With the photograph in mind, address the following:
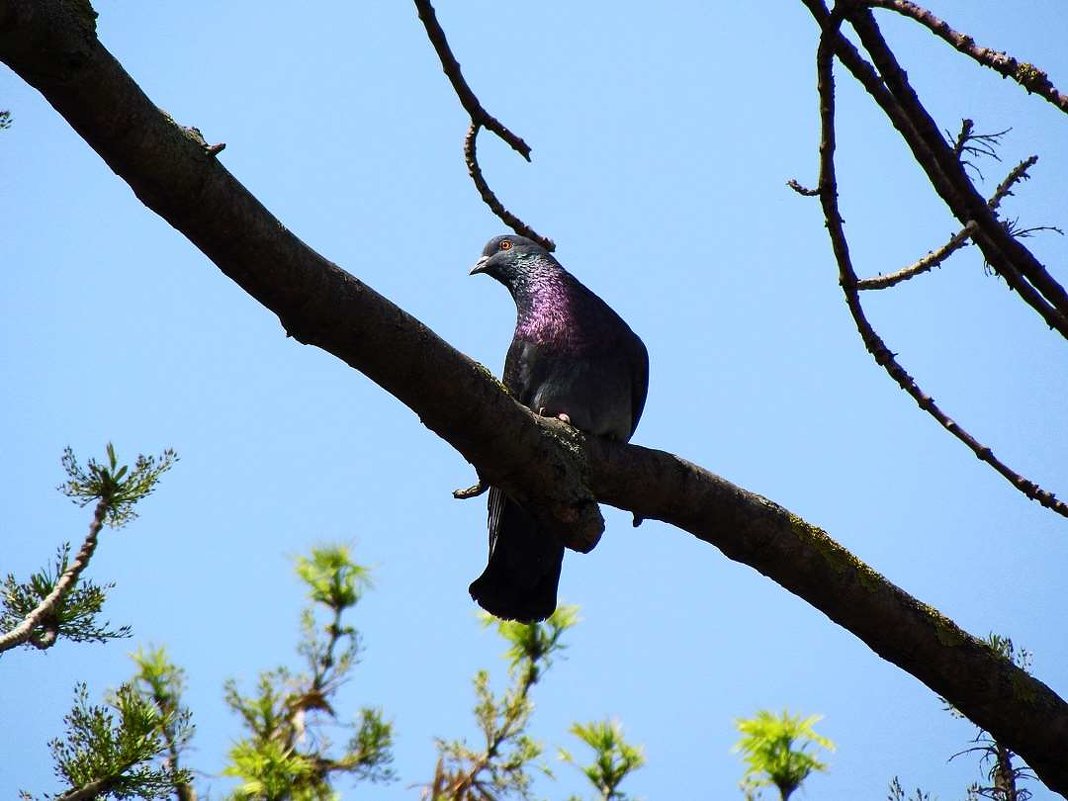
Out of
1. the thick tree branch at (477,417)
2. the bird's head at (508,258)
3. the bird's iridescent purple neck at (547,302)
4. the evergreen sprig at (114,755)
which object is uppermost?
the bird's head at (508,258)

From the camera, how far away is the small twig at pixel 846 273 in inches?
85.7

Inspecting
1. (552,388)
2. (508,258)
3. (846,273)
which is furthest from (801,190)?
(508,258)

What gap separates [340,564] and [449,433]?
135 inches

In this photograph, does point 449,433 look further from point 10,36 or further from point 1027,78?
point 1027,78

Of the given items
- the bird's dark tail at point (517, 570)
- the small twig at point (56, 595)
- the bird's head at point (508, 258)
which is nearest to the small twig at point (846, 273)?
the bird's dark tail at point (517, 570)

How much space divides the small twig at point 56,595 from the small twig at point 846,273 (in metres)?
2.64

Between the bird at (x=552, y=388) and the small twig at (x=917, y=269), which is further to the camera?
the bird at (x=552, y=388)

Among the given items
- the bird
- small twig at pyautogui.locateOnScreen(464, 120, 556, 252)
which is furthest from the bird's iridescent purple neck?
small twig at pyautogui.locateOnScreen(464, 120, 556, 252)

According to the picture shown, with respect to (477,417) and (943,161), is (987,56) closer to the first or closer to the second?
(943,161)

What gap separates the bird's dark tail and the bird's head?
165cm

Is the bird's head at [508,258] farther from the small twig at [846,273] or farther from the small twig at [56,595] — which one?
the small twig at [846,273]

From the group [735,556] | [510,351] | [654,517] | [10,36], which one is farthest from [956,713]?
[10,36]

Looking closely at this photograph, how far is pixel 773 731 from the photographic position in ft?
13.5

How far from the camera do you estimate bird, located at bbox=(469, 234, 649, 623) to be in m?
4.40
